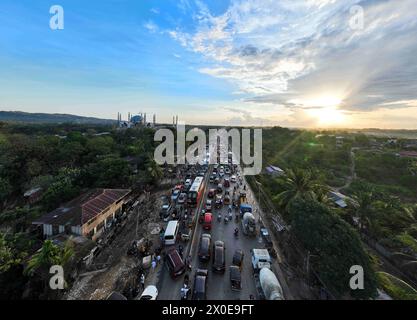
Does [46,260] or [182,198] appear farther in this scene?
[182,198]

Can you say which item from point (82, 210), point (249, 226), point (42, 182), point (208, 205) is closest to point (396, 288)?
point (249, 226)

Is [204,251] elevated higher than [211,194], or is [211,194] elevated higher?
[211,194]

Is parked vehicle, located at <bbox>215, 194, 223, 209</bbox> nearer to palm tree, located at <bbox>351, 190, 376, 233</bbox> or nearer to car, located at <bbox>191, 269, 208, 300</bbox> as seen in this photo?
car, located at <bbox>191, 269, 208, 300</bbox>

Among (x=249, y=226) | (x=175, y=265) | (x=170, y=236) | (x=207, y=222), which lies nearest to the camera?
(x=175, y=265)

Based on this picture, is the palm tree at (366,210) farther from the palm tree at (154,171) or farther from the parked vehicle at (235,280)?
the palm tree at (154,171)

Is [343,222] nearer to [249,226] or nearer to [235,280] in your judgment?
[249,226]

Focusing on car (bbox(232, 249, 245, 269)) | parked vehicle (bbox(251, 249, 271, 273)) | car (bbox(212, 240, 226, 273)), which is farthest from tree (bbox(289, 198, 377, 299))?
car (bbox(212, 240, 226, 273))
